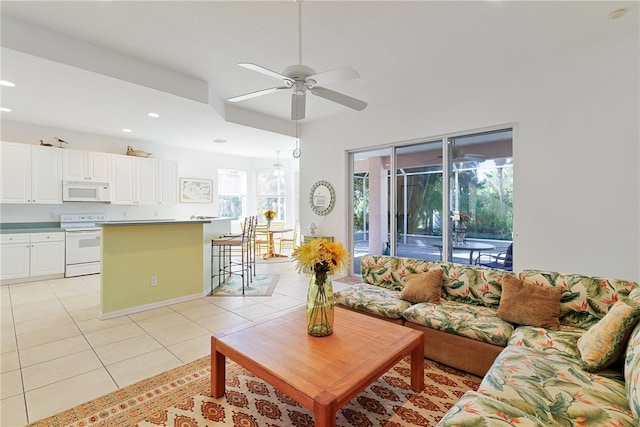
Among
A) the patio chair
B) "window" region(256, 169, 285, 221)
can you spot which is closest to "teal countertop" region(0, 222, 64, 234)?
"window" region(256, 169, 285, 221)

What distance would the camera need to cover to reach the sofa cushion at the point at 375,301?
2724 mm

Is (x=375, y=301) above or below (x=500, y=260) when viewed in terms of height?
below

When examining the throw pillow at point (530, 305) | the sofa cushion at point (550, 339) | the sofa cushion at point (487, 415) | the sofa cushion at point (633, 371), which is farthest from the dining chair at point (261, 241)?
the sofa cushion at point (633, 371)

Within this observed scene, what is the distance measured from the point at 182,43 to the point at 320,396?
137 inches

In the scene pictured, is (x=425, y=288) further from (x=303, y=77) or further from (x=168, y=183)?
(x=168, y=183)

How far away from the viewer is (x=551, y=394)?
1.42m

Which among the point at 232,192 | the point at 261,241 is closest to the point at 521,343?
the point at 261,241

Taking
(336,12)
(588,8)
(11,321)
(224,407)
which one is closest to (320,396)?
(224,407)

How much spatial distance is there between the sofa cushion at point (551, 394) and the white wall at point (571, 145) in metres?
2.17

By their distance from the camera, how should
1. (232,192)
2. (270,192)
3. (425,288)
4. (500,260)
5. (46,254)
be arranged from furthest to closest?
(270,192) → (232,192) → (46,254) → (500,260) → (425,288)

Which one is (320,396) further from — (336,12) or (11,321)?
(11,321)

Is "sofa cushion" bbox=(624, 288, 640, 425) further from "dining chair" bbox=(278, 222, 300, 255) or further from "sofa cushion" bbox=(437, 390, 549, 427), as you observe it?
"dining chair" bbox=(278, 222, 300, 255)

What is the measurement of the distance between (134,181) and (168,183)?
2.23 feet

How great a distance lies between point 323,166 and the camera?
19.2 ft
